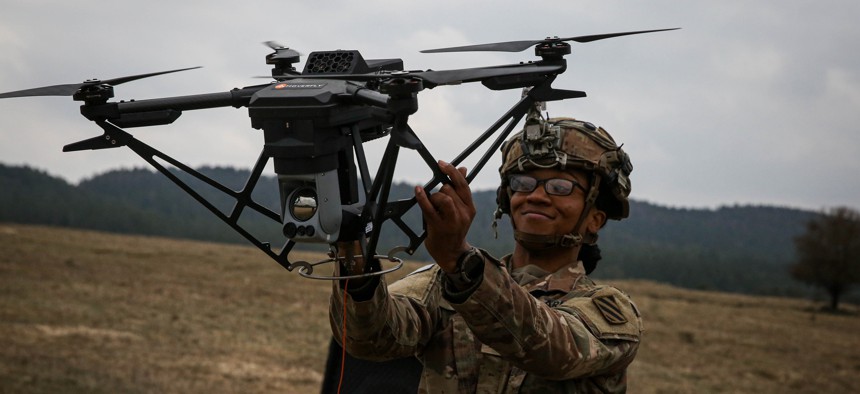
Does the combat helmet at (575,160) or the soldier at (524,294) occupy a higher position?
the combat helmet at (575,160)

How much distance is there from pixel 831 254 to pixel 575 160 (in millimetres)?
75956

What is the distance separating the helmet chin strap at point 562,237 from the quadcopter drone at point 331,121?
1347mm

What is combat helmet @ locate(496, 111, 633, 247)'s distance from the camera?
270 inches

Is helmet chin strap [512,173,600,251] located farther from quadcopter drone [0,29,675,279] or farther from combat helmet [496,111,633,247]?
quadcopter drone [0,29,675,279]

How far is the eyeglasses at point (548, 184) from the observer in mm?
6867

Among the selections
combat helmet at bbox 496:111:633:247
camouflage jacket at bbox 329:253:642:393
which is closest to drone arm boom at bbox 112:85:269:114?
camouflage jacket at bbox 329:253:642:393

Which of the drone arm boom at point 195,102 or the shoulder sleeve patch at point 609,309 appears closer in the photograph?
the drone arm boom at point 195,102

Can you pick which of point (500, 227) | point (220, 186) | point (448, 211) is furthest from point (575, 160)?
point (500, 227)

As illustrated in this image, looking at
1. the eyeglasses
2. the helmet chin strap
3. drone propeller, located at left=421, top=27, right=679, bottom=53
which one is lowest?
the helmet chin strap

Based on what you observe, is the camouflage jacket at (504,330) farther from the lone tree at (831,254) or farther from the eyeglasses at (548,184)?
the lone tree at (831,254)

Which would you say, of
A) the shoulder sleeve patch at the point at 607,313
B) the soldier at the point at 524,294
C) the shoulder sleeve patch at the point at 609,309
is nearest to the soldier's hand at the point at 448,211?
the soldier at the point at 524,294

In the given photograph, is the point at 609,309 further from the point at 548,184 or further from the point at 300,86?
the point at 300,86

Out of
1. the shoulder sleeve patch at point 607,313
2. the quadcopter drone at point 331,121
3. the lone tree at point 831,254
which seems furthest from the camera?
the lone tree at point 831,254

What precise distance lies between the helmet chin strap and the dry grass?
Answer: 14580 millimetres
